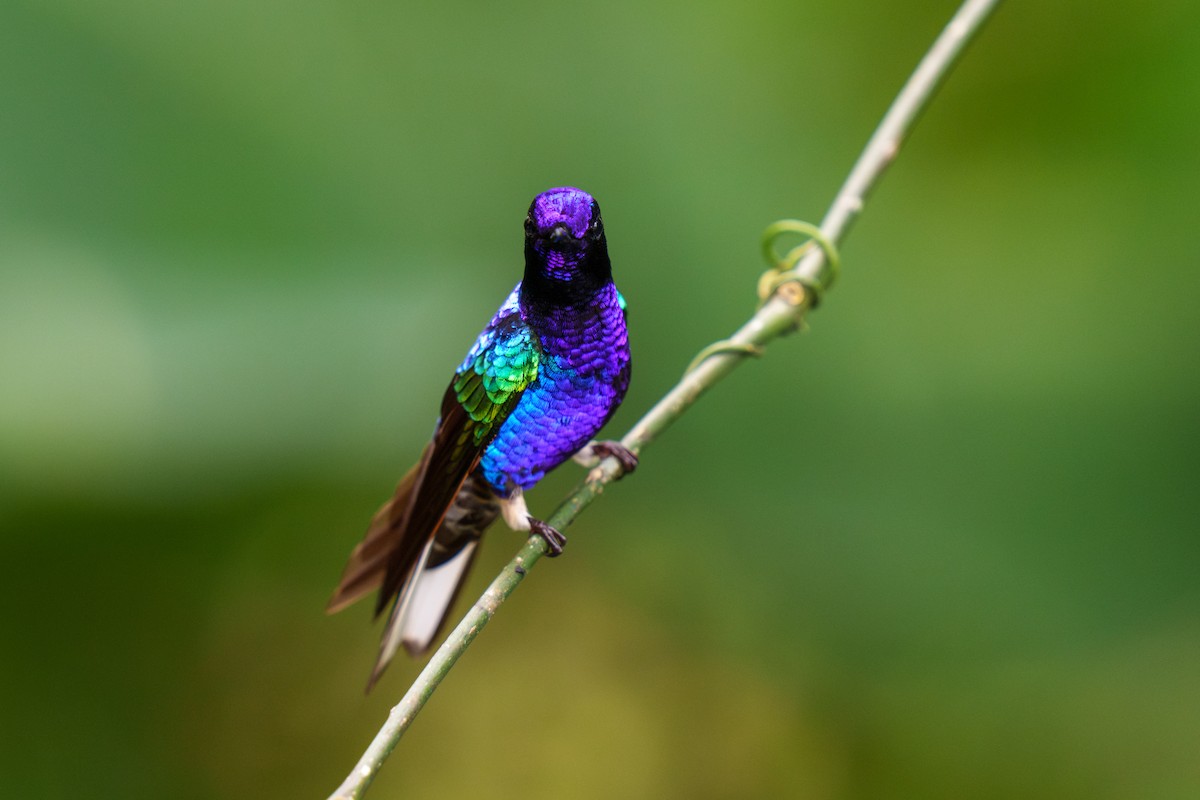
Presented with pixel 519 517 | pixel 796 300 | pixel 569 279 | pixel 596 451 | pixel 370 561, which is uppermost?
pixel 796 300

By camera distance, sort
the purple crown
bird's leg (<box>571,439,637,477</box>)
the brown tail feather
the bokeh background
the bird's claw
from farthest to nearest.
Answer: the bokeh background < bird's leg (<box>571,439,637,477</box>) < the bird's claw < the brown tail feather < the purple crown

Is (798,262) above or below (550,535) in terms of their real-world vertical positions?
above

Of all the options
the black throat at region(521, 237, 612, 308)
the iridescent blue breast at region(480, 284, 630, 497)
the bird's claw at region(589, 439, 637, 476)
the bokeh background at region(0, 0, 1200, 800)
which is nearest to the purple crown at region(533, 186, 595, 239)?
the black throat at region(521, 237, 612, 308)

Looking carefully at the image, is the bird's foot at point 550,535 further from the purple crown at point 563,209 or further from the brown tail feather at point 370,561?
the purple crown at point 563,209

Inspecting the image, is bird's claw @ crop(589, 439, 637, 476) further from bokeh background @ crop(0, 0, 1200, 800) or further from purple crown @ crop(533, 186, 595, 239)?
bokeh background @ crop(0, 0, 1200, 800)

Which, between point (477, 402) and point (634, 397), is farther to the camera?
point (634, 397)

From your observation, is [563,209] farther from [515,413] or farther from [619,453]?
[619,453]

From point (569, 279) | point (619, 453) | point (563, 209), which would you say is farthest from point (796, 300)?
point (563, 209)
